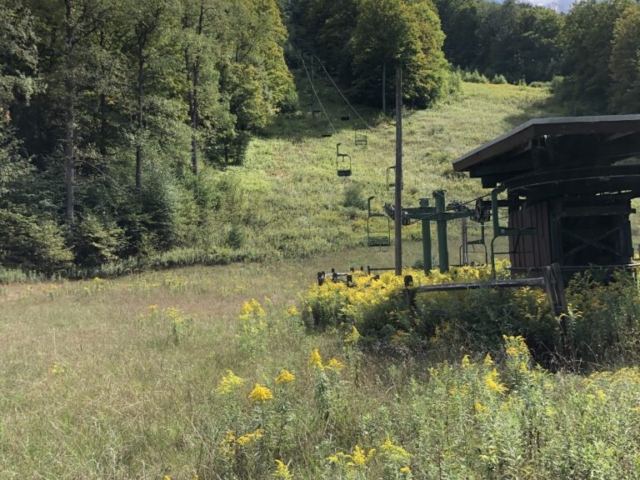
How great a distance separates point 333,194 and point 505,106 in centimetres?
3711

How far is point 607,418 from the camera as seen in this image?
315cm

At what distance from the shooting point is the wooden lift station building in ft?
24.3

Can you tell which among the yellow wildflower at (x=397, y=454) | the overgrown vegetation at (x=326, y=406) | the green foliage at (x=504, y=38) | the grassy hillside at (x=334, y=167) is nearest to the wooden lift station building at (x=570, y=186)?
the overgrown vegetation at (x=326, y=406)

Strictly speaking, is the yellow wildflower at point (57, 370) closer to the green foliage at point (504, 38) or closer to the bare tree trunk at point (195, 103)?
the bare tree trunk at point (195, 103)

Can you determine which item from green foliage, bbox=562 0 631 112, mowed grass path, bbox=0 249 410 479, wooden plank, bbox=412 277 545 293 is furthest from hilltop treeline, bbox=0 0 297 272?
green foliage, bbox=562 0 631 112

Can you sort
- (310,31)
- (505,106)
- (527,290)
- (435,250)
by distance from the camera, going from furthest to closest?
1. (310,31)
2. (505,106)
3. (435,250)
4. (527,290)

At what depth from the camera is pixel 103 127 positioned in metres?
33.3

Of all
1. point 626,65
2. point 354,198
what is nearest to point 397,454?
point 354,198

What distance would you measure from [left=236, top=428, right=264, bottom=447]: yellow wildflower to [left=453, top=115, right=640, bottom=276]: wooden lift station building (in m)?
5.33

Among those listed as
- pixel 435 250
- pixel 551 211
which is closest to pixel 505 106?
pixel 435 250

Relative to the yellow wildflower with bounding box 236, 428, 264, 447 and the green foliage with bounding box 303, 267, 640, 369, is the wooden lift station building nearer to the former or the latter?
the green foliage with bounding box 303, 267, 640, 369

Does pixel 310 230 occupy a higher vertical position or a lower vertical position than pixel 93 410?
higher

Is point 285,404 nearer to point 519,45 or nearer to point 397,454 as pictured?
point 397,454

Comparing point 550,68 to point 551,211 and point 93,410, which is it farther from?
point 93,410
